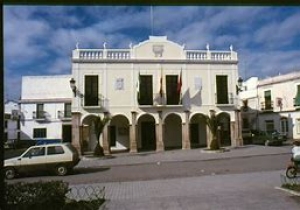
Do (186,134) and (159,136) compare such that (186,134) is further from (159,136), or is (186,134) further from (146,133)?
(146,133)

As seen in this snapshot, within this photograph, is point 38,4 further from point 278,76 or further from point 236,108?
point 278,76

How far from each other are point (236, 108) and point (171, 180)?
18179 mm

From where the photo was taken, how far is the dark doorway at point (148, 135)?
30.0 meters

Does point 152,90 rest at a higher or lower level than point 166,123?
higher

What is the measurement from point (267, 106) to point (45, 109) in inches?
980

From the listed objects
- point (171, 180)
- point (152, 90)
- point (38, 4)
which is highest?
point (152, 90)

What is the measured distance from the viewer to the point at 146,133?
30.2 metres

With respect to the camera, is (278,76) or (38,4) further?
(278,76)

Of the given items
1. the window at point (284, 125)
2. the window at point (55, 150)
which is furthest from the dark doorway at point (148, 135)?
the window at point (284, 125)

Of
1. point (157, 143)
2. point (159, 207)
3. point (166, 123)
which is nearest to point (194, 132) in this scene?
point (166, 123)

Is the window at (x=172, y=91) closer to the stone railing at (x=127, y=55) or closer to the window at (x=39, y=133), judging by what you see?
the stone railing at (x=127, y=55)

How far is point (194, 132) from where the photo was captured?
31.1 m

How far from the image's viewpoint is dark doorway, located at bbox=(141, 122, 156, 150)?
3004cm

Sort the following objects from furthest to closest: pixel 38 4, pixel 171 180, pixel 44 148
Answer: pixel 44 148, pixel 171 180, pixel 38 4
